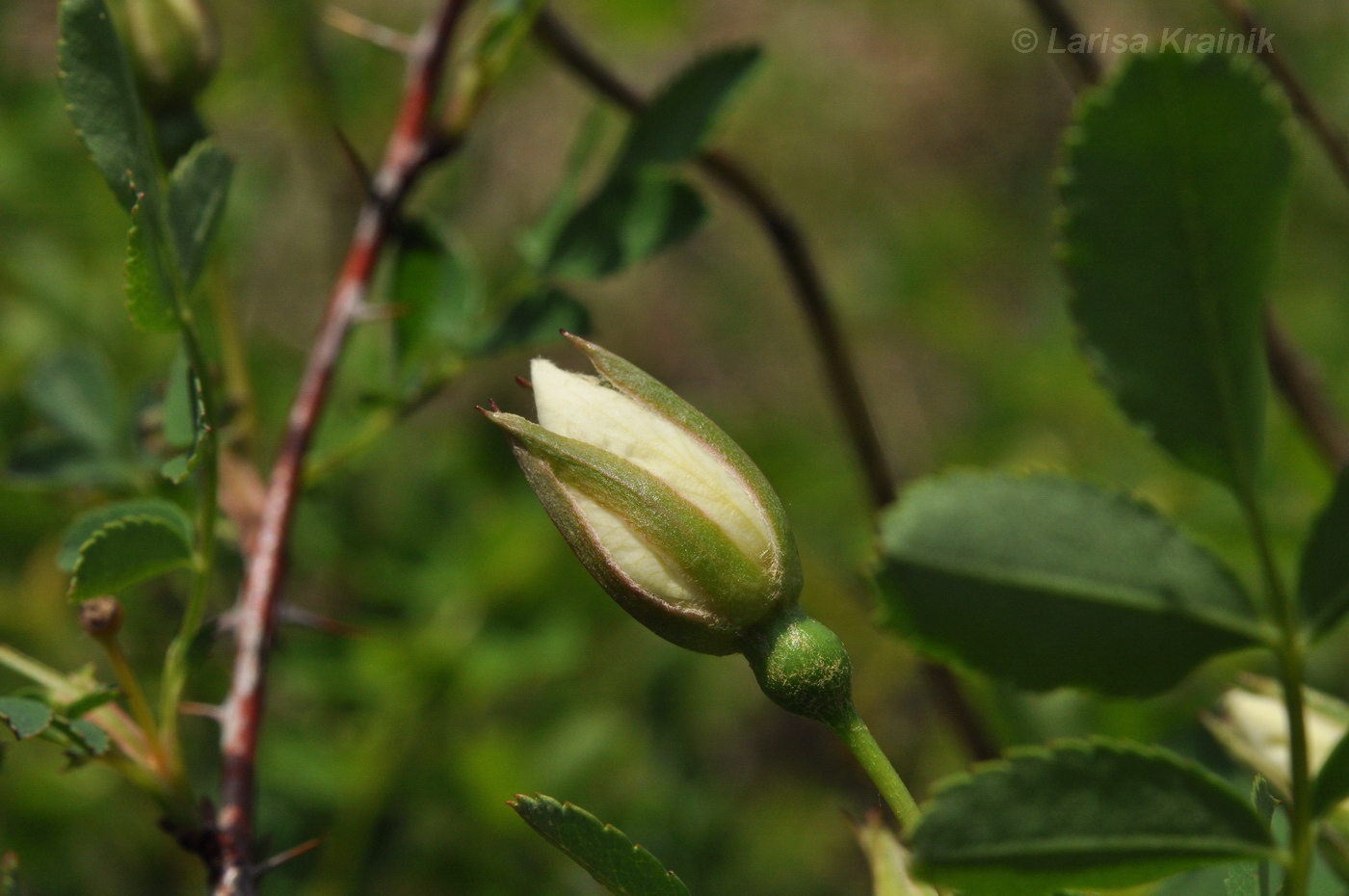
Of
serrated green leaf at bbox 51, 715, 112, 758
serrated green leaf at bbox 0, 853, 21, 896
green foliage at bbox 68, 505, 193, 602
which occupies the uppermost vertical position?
green foliage at bbox 68, 505, 193, 602

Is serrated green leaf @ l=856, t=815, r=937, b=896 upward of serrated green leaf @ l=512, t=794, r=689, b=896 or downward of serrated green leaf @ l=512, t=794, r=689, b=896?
downward

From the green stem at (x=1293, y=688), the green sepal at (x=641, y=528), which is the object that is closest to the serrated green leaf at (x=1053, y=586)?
the green stem at (x=1293, y=688)

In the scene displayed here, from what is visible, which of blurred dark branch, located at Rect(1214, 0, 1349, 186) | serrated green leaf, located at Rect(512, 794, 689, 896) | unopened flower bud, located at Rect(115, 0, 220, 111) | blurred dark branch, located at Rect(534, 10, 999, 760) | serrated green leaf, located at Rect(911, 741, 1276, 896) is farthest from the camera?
blurred dark branch, located at Rect(534, 10, 999, 760)

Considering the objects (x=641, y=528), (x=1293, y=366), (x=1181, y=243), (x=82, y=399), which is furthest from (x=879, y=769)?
(x=82, y=399)

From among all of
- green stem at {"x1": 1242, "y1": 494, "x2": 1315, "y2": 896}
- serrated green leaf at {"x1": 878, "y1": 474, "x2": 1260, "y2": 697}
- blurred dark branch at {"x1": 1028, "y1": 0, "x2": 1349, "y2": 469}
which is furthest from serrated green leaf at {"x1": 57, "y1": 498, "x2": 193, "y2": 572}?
blurred dark branch at {"x1": 1028, "y1": 0, "x2": 1349, "y2": 469}

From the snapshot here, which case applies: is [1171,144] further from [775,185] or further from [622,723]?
[775,185]

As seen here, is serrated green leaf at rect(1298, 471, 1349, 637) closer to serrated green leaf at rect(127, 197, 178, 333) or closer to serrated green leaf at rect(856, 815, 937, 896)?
serrated green leaf at rect(856, 815, 937, 896)

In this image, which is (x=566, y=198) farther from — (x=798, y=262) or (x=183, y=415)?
(x=183, y=415)
